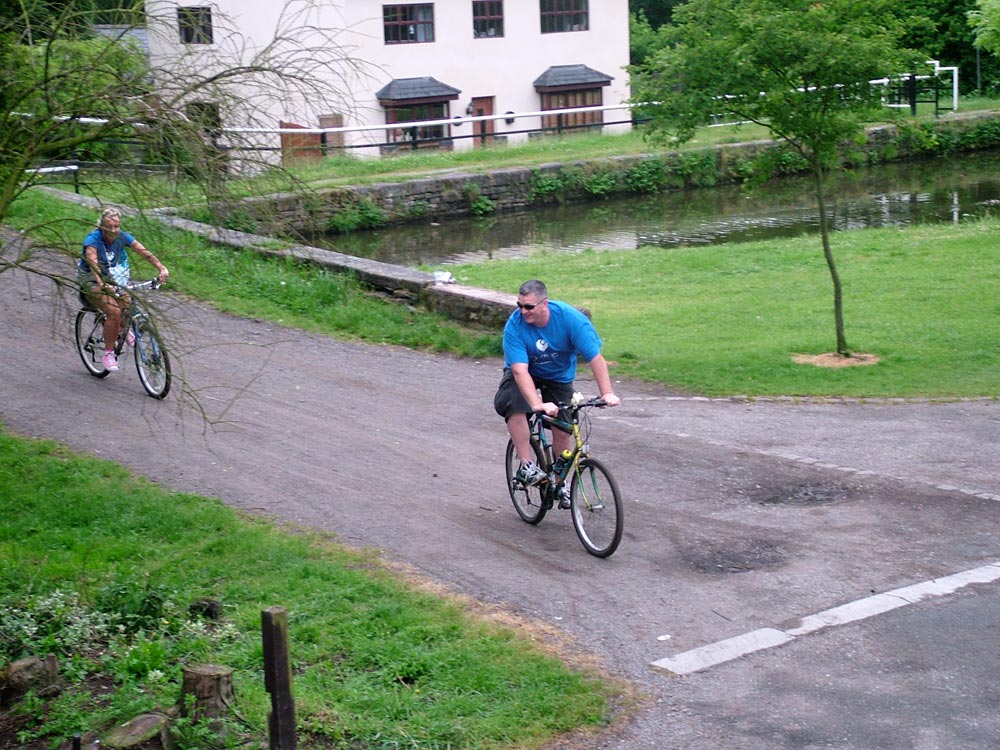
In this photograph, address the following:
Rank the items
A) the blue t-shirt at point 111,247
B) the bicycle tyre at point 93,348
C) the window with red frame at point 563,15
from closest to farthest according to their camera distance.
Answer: the blue t-shirt at point 111,247
the bicycle tyre at point 93,348
the window with red frame at point 563,15

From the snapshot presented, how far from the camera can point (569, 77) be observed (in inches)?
1805

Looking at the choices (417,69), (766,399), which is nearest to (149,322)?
(766,399)

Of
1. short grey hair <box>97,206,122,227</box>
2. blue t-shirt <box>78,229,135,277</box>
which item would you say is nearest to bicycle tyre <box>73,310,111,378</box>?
blue t-shirt <box>78,229,135,277</box>

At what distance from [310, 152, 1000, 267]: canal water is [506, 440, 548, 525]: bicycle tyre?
15791 millimetres

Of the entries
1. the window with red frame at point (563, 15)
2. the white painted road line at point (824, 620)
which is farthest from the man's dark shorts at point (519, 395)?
the window with red frame at point (563, 15)

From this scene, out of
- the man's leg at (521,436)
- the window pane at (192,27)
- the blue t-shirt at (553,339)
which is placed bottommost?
the man's leg at (521,436)

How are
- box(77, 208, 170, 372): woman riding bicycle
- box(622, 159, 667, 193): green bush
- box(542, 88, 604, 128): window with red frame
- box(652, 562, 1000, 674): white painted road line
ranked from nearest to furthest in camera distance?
1. box(652, 562, 1000, 674): white painted road line
2. box(77, 208, 170, 372): woman riding bicycle
3. box(622, 159, 667, 193): green bush
4. box(542, 88, 604, 128): window with red frame

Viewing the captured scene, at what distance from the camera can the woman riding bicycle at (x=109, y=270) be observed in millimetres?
7031

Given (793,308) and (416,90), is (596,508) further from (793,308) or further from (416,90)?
(416,90)

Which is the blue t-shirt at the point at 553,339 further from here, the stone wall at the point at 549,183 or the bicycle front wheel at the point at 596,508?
the stone wall at the point at 549,183

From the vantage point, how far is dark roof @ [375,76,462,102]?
42.1 metres

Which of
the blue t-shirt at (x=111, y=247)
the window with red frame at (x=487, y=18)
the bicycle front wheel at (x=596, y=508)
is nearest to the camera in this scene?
the bicycle front wheel at (x=596, y=508)

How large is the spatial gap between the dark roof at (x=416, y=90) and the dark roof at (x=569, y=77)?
3708 millimetres

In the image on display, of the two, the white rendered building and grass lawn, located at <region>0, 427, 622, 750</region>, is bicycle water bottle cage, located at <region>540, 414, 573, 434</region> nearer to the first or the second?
grass lawn, located at <region>0, 427, 622, 750</region>
